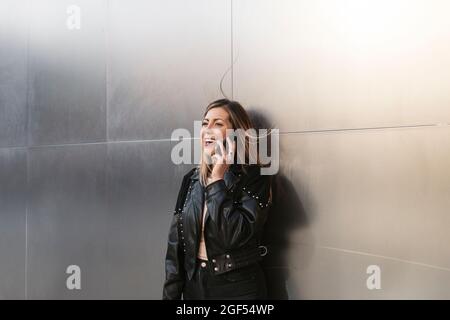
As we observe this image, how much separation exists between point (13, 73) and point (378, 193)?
2934 mm

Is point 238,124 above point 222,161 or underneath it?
above

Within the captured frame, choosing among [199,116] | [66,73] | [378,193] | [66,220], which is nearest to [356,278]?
[378,193]

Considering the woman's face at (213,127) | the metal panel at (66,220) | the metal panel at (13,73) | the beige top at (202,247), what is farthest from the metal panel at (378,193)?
the metal panel at (13,73)

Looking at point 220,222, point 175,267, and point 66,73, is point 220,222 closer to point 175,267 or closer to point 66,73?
point 175,267

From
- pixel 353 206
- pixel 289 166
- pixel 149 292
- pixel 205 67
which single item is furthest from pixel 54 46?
pixel 353 206

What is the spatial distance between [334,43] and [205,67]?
763mm

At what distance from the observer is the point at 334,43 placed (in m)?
2.31

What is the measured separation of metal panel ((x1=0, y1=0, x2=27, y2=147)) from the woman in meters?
1.88

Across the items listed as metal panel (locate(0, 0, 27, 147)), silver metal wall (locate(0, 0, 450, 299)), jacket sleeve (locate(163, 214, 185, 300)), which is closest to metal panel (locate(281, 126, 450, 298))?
silver metal wall (locate(0, 0, 450, 299))

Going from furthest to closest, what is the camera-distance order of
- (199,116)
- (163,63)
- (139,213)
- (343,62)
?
(139,213)
(163,63)
(199,116)
(343,62)

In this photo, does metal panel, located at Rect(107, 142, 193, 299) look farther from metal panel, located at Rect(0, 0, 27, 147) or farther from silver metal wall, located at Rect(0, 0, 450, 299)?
metal panel, located at Rect(0, 0, 27, 147)

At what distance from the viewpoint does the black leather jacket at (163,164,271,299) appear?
232 centimetres

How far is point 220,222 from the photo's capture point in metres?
2.33
